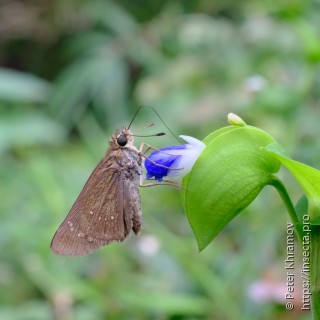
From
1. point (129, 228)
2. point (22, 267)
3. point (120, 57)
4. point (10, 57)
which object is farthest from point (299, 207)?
point (10, 57)

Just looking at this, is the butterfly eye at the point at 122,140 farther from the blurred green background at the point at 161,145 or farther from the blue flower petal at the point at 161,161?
the blurred green background at the point at 161,145

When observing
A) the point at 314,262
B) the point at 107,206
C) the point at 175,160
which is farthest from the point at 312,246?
the point at 107,206

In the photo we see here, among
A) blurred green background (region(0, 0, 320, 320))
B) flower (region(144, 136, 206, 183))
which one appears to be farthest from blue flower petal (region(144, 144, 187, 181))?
blurred green background (region(0, 0, 320, 320))

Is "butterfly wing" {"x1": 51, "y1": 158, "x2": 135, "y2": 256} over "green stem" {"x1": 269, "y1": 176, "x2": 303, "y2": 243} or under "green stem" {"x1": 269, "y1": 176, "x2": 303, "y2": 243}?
under

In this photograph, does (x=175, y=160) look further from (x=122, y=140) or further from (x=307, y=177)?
(x=122, y=140)

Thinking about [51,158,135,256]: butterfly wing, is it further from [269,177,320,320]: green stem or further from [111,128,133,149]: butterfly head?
[269,177,320,320]: green stem

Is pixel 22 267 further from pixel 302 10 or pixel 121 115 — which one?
pixel 121 115
